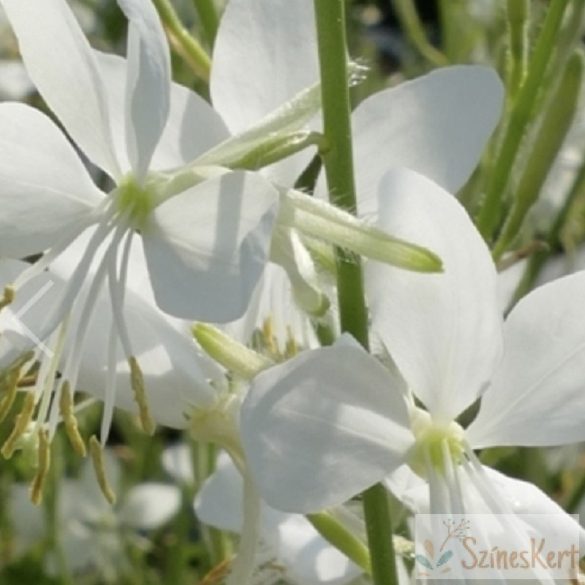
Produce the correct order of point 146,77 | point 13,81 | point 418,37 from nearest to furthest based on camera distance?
point 146,77
point 418,37
point 13,81

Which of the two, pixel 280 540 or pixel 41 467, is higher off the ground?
pixel 41 467

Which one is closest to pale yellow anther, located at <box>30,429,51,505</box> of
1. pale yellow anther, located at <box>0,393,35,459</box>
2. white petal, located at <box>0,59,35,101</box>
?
pale yellow anther, located at <box>0,393,35,459</box>

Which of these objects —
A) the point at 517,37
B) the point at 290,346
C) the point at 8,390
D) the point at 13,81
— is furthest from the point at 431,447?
the point at 13,81

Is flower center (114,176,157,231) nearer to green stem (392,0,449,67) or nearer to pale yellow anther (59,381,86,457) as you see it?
pale yellow anther (59,381,86,457)

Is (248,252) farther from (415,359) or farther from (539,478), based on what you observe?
(539,478)

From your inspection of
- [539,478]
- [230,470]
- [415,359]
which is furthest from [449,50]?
[415,359]

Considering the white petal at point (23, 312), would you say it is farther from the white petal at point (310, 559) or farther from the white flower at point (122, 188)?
the white petal at point (310, 559)

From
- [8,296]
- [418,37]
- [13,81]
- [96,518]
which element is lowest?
[96,518]

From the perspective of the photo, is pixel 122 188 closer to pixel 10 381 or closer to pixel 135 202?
pixel 135 202

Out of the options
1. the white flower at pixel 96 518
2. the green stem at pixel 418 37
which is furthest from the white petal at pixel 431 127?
the white flower at pixel 96 518
